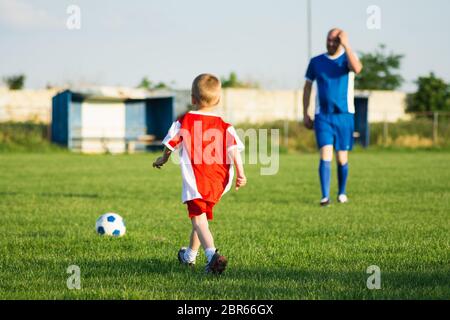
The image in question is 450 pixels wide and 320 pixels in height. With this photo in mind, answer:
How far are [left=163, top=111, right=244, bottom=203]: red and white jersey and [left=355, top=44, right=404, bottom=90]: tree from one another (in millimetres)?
61870

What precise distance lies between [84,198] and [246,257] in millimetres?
5848

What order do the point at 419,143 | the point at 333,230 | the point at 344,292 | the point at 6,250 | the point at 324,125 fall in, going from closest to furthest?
1. the point at 344,292
2. the point at 6,250
3. the point at 333,230
4. the point at 324,125
5. the point at 419,143

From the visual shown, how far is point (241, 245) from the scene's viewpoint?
19.7ft

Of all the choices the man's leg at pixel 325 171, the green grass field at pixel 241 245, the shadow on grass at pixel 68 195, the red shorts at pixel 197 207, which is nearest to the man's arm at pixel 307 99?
the man's leg at pixel 325 171

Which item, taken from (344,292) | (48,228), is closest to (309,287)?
(344,292)

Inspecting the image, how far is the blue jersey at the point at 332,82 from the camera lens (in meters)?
9.97

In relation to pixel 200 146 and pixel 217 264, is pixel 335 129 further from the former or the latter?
pixel 217 264

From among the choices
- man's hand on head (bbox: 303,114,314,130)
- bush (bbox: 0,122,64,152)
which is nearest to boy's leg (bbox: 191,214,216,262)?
man's hand on head (bbox: 303,114,314,130)

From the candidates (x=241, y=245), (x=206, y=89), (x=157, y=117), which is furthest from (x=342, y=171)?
(x=157, y=117)

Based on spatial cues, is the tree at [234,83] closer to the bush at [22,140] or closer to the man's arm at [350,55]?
the bush at [22,140]

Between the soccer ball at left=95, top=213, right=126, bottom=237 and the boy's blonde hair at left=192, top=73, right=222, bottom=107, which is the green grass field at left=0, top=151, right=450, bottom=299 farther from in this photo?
the boy's blonde hair at left=192, top=73, right=222, bottom=107

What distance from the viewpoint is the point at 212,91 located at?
4.83 meters

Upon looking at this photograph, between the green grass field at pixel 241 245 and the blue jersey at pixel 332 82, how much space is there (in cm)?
144

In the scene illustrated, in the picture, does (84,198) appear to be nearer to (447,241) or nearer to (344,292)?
(447,241)
